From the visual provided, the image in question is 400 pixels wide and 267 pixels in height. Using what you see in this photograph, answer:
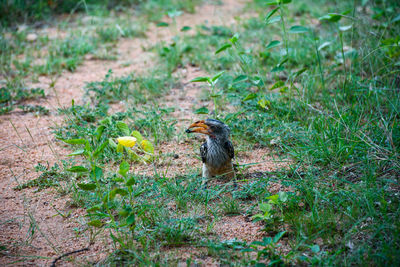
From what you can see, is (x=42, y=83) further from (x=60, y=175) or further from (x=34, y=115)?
(x=60, y=175)

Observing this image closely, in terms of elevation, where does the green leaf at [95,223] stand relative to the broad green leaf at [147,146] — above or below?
below

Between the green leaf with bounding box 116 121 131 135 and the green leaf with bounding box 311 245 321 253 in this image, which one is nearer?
the green leaf with bounding box 311 245 321 253

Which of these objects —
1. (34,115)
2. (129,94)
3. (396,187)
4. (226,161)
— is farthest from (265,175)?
(34,115)

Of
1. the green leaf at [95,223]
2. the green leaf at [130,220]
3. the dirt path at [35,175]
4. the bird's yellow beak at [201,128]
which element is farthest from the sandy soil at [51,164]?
the bird's yellow beak at [201,128]

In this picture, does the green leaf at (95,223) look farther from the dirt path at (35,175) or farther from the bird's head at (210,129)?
Result: the bird's head at (210,129)

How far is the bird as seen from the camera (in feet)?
11.5

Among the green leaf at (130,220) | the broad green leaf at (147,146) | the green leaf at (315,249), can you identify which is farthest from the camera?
the broad green leaf at (147,146)

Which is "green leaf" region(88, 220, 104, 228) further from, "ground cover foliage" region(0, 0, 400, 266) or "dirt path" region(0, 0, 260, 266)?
"dirt path" region(0, 0, 260, 266)

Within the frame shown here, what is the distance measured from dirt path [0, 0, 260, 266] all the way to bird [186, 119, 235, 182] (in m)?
1.25

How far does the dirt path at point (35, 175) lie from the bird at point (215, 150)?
4.09 ft

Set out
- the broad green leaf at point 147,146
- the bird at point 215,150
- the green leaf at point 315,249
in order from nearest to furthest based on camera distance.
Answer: the green leaf at point 315,249, the bird at point 215,150, the broad green leaf at point 147,146

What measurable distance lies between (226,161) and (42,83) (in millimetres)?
3535

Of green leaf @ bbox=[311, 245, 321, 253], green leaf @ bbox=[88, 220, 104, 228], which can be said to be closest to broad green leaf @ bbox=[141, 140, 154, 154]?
green leaf @ bbox=[88, 220, 104, 228]

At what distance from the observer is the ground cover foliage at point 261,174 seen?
2627 millimetres
